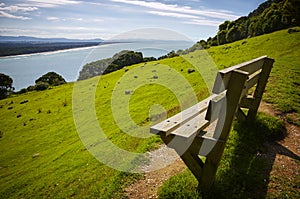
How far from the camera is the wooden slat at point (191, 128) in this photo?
3.58 m

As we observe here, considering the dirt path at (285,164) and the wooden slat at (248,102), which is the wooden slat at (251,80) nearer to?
the wooden slat at (248,102)

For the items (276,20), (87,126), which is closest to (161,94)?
(87,126)

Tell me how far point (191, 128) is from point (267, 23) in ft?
195

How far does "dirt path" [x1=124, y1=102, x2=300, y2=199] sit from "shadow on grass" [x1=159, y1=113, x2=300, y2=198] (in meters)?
A: 0.05

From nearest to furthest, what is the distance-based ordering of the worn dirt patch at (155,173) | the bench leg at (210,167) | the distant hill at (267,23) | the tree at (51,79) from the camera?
the bench leg at (210,167), the worn dirt patch at (155,173), the distant hill at (267,23), the tree at (51,79)

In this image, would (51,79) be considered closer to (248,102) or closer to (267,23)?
(267,23)

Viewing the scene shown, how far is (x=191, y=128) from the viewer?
12.5ft

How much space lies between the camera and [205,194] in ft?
13.5

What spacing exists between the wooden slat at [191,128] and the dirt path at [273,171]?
1.82m

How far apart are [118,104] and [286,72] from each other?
18.0 metres

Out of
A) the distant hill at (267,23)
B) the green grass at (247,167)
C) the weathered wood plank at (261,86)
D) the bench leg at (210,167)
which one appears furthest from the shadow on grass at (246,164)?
the distant hill at (267,23)

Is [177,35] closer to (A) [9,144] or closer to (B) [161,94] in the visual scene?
(B) [161,94]

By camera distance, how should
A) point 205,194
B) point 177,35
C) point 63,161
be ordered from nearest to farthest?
point 205,194, point 177,35, point 63,161

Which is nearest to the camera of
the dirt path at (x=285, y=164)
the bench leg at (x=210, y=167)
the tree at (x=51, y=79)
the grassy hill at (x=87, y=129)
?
the bench leg at (x=210, y=167)
